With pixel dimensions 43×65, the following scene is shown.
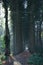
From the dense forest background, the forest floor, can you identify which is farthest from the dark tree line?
the forest floor

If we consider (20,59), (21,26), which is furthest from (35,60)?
(21,26)

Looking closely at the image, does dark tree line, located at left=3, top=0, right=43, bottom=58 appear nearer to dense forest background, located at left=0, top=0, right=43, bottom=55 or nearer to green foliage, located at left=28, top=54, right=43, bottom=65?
dense forest background, located at left=0, top=0, right=43, bottom=55

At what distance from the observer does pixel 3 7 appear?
5305mm

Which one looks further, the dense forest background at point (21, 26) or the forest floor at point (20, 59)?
the dense forest background at point (21, 26)

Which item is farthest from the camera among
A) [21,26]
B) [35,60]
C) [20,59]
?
[21,26]

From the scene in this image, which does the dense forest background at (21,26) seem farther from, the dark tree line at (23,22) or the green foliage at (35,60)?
the green foliage at (35,60)

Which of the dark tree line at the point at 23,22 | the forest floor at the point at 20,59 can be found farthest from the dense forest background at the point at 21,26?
the forest floor at the point at 20,59

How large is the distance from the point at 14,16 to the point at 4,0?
384 millimetres

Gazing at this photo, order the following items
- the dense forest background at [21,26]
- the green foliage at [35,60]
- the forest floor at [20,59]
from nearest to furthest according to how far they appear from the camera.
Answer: the green foliage at [35,60] < the forest floor at [20,59] < the dense forest background at [21,26]

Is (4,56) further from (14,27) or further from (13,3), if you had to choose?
(13,3)

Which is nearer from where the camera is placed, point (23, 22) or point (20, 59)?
point (20, 59)

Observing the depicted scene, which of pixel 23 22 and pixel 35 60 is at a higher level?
pixel 23 22

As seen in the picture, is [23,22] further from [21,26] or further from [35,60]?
[35,60]

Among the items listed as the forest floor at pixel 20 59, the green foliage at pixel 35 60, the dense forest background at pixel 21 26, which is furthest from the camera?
the dense forest background at pixel 21 26
